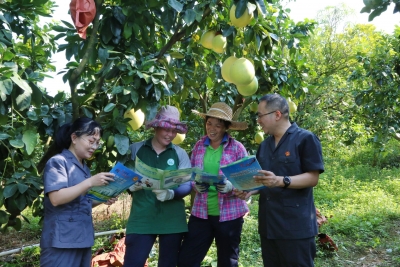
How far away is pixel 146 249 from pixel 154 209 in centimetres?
22

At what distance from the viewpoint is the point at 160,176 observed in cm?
208

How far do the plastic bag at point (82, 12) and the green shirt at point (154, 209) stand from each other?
2.30 feet

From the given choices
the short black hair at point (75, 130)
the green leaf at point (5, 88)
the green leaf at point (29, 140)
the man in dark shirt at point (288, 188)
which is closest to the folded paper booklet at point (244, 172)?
the man in dark shirt at point (288, 188)

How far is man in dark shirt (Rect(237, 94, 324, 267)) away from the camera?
2094mm

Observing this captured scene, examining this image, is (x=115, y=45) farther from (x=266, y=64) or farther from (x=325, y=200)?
(x=325, y=200)

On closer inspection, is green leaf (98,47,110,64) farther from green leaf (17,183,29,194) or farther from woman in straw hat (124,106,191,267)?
green leaf (17,183,29,194)

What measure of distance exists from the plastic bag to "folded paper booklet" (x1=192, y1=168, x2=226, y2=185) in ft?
2.89

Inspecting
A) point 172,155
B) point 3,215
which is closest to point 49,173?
point 3,215

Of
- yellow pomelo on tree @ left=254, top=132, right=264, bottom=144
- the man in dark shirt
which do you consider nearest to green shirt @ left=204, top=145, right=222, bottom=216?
the man in dark shirt

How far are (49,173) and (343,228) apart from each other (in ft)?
13.1

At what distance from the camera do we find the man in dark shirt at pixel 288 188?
2.09 meters

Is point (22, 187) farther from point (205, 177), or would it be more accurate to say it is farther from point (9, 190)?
point (205, 177)

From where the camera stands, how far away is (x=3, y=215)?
207cm

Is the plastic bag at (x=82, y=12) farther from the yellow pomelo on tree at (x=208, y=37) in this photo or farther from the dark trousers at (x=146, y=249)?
the dark trousers at (x=146, y=249)
